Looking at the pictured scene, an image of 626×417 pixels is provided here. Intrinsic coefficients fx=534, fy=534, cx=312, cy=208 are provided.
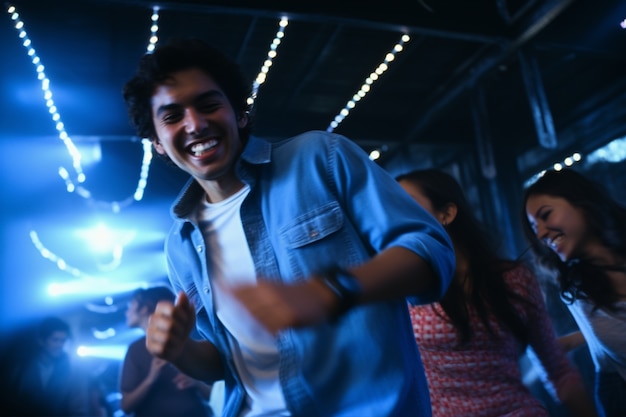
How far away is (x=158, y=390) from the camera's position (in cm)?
367

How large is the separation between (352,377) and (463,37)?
12.7ft

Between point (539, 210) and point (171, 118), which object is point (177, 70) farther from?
point (539, 210)

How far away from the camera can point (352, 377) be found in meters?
1.12

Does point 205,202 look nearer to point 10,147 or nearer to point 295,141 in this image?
point 295,141

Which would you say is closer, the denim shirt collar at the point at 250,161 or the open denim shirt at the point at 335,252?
the open denim shirt at the point at 335,252

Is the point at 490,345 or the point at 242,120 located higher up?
the point at 242,120

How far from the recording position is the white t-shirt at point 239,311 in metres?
1.25

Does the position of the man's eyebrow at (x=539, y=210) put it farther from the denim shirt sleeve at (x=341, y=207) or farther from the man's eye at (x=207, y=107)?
the man's eye at (x=207, y=107)

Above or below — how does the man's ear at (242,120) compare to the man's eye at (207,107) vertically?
above

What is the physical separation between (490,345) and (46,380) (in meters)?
4.69

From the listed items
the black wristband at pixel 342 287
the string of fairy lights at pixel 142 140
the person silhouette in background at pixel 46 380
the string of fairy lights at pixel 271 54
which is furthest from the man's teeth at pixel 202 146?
the person silhouette in background at pixel 46 380

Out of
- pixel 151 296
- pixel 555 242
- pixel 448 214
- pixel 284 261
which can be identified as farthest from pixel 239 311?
pixel 151 296

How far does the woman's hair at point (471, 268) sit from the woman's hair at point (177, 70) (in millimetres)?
980

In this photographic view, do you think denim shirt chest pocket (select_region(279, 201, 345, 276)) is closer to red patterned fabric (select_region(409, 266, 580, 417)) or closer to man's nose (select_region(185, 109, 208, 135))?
man's nose (select_region(185, 109, 208, 135))
